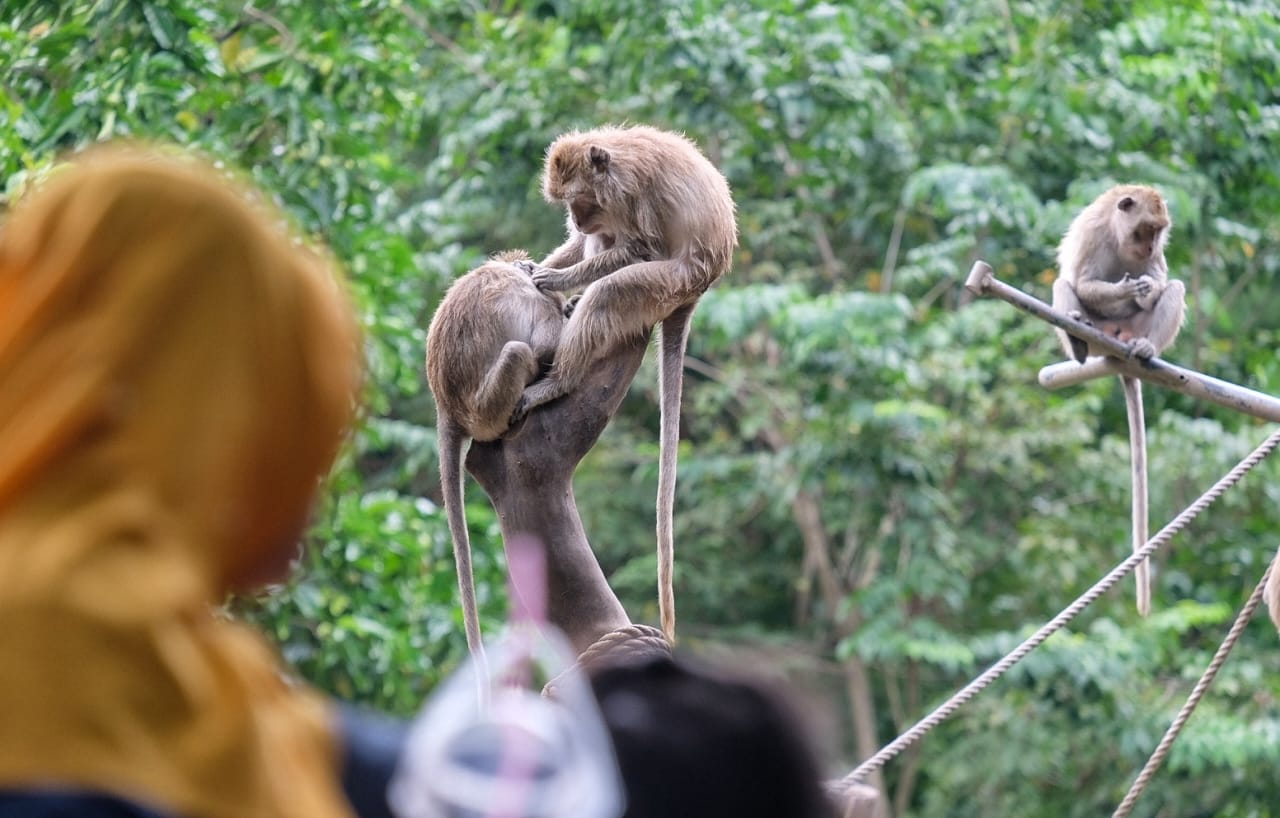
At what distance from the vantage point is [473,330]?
3.12 metres

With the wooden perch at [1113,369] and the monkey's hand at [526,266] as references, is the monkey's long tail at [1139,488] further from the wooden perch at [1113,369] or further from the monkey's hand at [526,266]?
the monkey's hand at [526,266]

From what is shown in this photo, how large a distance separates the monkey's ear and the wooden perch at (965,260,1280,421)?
0.89 m

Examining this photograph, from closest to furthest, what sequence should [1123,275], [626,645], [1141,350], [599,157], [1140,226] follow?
[626,645]
[599,157]
[1141,350]
[1140,226]
[1123,275]

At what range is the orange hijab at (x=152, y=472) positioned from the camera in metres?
0.90

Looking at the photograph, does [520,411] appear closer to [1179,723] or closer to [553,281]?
[553,281]

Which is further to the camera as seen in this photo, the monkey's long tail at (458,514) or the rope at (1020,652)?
the monkey's long tail at (458,514)

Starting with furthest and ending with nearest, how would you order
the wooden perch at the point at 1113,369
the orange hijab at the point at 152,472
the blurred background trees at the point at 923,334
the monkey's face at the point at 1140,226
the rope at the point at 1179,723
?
the blurred background trees at the point at 923,334 < the monkey's face at the point at 1140,226 < the wooden perch at the point at 1113,369 < the rope at the point at 1179,723 < the orange hijab at the point at 152,472

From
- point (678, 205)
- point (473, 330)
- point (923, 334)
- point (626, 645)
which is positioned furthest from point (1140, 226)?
point (626, 645)

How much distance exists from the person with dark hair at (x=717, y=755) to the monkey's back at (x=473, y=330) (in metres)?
2.07

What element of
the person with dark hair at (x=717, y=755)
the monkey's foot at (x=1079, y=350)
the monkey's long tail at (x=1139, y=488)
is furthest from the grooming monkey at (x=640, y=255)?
the monkey's foot at (x=1079, y=350)

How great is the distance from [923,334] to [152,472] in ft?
22.6

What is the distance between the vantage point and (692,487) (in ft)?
28.8

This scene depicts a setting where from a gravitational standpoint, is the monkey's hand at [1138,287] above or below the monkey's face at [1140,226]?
below

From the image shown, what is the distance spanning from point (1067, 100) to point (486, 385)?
5.14m
